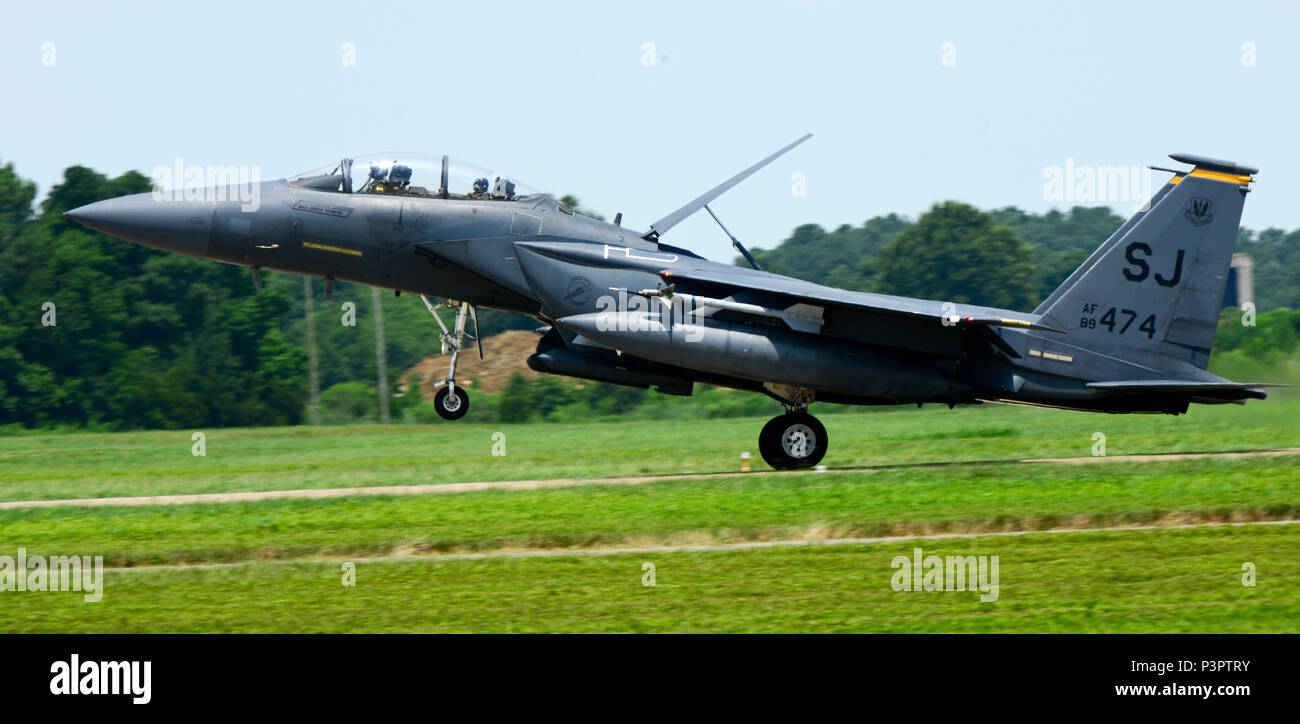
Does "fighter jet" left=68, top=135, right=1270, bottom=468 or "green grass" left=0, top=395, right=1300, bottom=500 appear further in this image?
"green grass" left=0, top=395, right=1300, bottom=500

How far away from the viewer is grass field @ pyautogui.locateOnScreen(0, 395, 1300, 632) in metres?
9.99

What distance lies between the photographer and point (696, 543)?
13.1m

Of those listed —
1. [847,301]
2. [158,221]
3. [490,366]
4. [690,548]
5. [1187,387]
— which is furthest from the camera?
[490,366]

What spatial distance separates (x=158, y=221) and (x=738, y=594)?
9996 mm

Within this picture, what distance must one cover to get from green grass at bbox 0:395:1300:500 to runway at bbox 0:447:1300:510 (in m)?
0.87

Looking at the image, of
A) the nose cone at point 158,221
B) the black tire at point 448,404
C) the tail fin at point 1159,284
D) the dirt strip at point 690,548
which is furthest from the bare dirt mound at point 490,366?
the dirt strip at point 690,548

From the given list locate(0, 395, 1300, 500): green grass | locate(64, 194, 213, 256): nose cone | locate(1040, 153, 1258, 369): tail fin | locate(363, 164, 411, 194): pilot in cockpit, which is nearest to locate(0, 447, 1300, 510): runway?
locate(0, 395, 1300, 500): green grass

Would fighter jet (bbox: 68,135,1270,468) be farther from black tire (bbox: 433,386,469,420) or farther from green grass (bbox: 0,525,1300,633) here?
green grass (bbox: 0,525,1300,633)

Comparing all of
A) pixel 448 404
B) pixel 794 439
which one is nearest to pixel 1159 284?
pixel 794 439

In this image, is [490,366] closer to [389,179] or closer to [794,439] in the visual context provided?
[389,179]

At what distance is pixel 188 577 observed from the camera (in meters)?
11.9

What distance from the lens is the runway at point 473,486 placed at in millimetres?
16875
